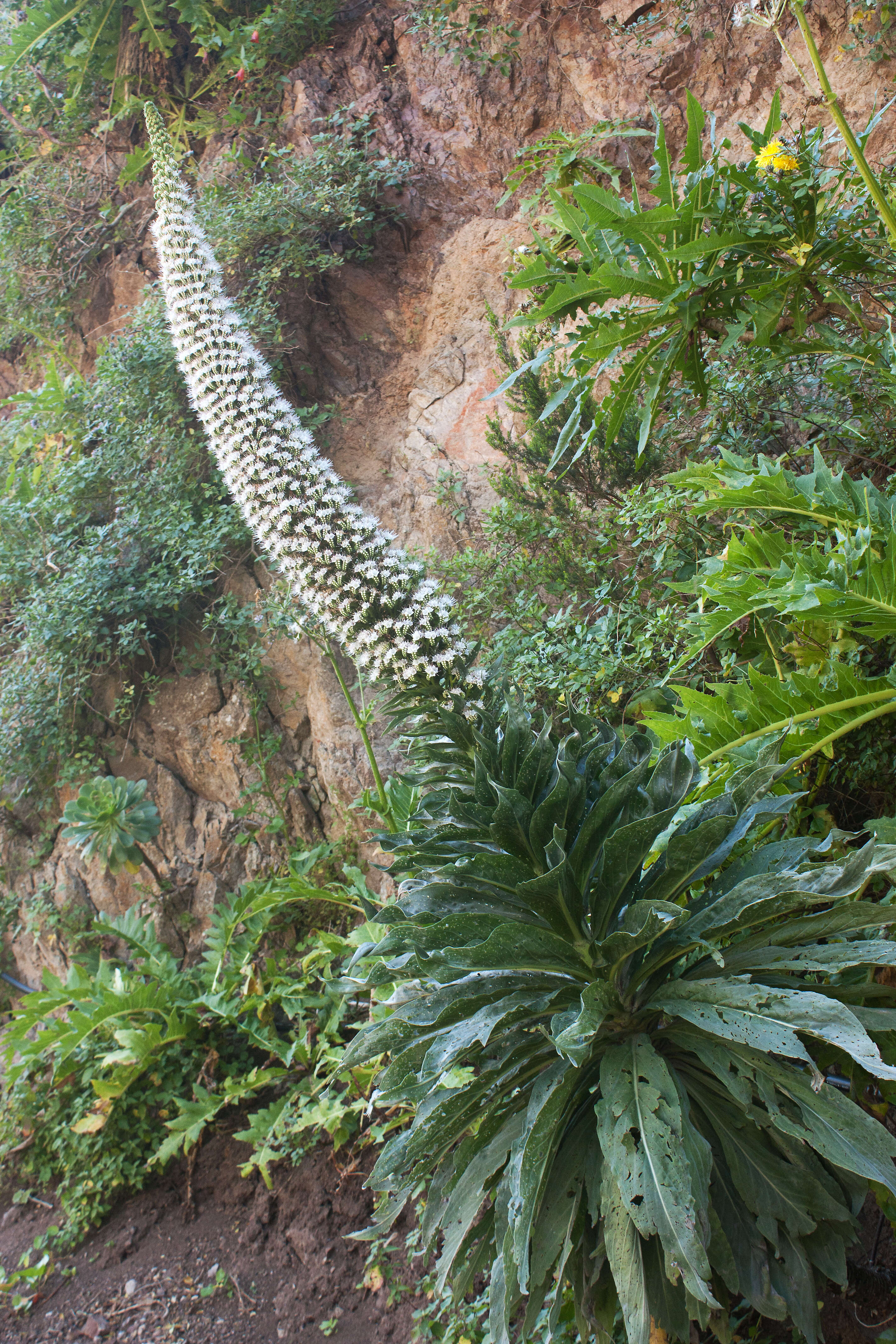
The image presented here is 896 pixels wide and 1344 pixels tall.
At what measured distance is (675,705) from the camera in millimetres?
2227

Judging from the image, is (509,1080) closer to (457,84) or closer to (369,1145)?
(369,1145)

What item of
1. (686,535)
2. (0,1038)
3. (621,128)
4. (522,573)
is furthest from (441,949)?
(621,128)

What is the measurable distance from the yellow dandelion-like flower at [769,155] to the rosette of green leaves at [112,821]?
133 inches

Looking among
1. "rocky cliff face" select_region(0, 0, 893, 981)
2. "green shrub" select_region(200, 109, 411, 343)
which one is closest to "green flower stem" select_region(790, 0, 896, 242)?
"rocky cliff face" select_region(0, 0, 893, 981)

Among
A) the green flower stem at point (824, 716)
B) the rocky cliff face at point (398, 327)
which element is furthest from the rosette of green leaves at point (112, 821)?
the green flower stem at point (824, 716)

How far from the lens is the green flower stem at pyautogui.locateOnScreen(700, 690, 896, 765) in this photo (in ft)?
5.25

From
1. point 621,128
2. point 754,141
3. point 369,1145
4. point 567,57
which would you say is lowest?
point 369,1145

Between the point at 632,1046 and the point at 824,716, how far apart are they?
2.68ft

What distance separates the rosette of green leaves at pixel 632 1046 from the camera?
1.22 m

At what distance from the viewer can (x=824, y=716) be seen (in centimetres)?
169

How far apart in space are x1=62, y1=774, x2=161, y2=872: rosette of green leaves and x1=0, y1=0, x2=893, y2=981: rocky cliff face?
18.0 inches

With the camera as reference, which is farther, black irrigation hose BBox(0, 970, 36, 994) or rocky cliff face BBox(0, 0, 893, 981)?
black irrigation hose BBox(0, 970, 36, 994)

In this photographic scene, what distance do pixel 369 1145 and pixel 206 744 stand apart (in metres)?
2.17

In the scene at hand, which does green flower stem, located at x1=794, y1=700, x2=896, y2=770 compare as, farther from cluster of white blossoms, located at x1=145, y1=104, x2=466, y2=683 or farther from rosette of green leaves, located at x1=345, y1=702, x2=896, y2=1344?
cluster of white blossoms, located at x1=145, y1=104, x2=466, y2=683
